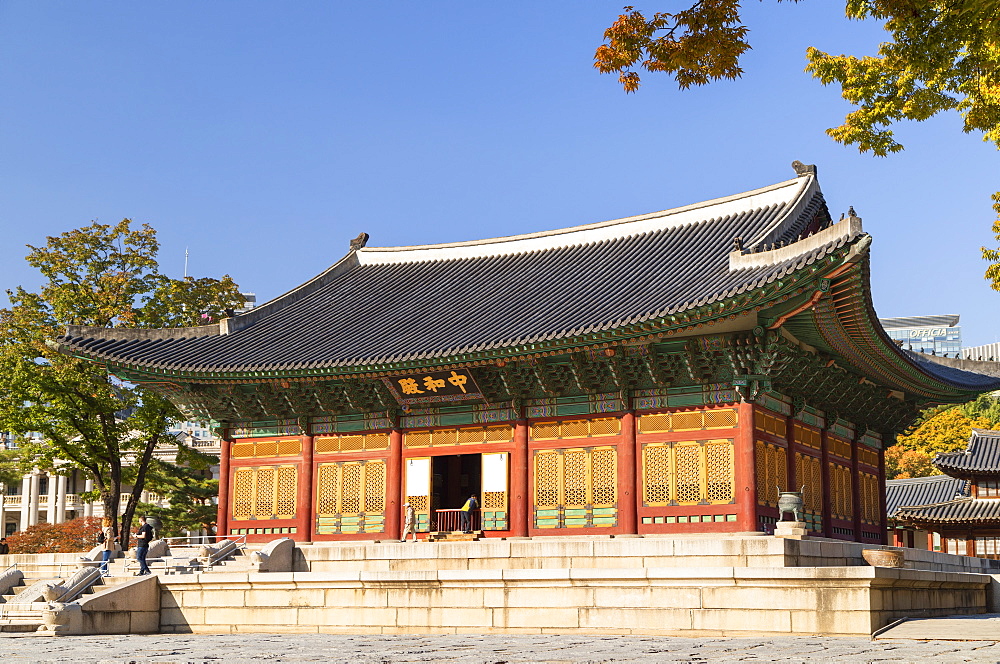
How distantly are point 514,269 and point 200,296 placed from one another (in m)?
12.4

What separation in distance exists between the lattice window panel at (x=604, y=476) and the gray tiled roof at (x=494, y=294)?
10.1 feet

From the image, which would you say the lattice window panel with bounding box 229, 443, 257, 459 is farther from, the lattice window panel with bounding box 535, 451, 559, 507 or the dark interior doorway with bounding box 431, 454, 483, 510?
the lattice window panel with bounding box 535, 451, 559, 507

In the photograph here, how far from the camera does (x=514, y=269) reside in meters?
31.6

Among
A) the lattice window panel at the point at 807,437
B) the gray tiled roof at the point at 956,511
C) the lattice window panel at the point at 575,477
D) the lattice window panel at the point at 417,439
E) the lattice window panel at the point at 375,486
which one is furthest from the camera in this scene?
the gray tiled roof at the point at 956,511

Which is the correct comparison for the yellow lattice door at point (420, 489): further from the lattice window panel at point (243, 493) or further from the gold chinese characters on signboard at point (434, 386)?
the lattice window panel at point (243, 493)

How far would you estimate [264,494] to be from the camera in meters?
28.2

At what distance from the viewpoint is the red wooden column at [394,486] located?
26281 millimetres

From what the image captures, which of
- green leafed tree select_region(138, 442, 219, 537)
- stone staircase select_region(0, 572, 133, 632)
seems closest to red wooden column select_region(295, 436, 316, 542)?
stone staircase select_region(0, 572, 133, 632)

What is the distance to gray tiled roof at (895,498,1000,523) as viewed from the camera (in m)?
41.5

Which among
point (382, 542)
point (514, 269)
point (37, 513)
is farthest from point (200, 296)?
point (37, 513)

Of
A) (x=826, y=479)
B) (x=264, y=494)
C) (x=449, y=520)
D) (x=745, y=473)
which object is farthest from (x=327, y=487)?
(x=826, y=479)

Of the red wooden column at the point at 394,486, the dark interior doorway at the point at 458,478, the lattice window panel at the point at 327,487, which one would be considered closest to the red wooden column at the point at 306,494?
the lattice window panel at the point at 327,487

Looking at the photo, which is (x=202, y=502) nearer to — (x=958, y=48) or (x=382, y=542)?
(x=382, y=542)

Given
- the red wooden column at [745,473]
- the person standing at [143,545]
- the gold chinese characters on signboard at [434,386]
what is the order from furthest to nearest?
the gold chinese characters on signboard at [434,386], the person standing at [143,545], the red wooden column at [745,473]
